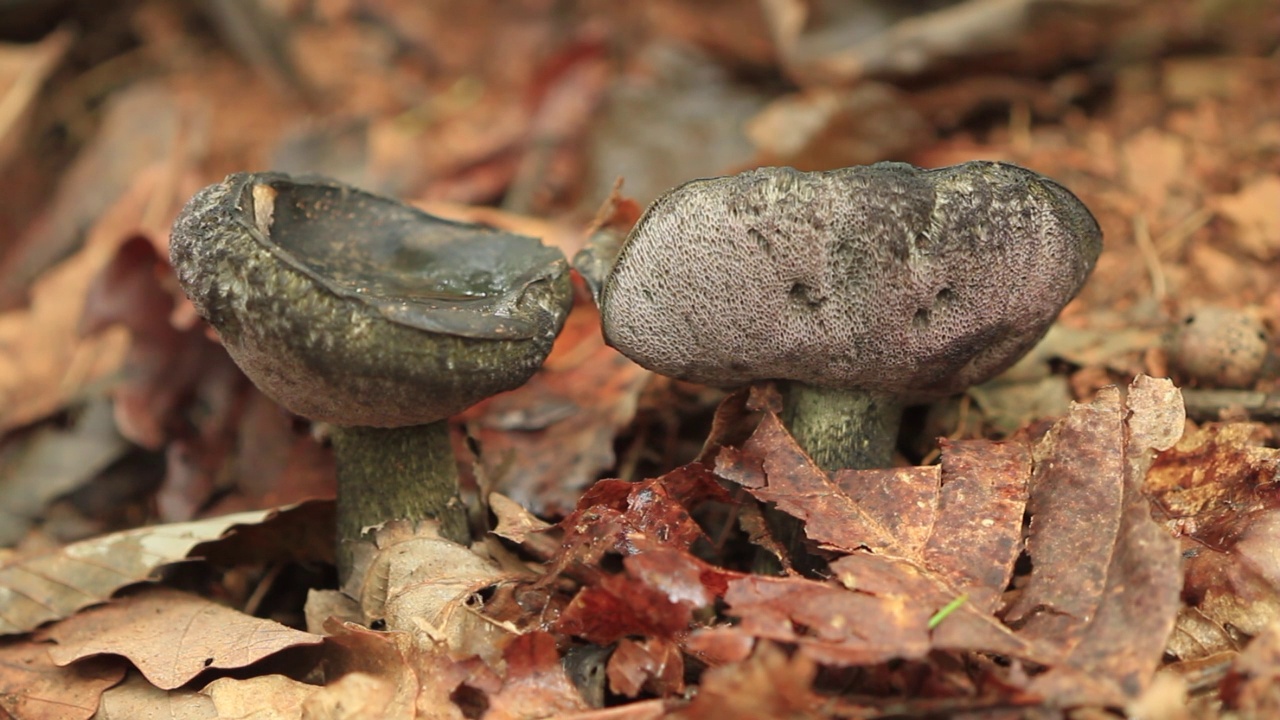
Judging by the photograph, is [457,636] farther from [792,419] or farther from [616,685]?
[792,419]

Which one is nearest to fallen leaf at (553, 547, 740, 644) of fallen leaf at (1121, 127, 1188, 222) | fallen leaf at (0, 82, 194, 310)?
fallen leaf at (1121, 127, 1188, 222)

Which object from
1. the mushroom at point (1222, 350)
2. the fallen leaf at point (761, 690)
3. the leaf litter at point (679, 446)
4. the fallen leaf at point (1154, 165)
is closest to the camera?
the fallen leaf at point (761, 690)

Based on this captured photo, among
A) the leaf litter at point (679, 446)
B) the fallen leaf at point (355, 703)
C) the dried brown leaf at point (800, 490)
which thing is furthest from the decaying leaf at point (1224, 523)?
the fallen leaf at point (355, 703)

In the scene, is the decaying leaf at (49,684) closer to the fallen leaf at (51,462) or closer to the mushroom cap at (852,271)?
the fallen leaf at (51,462)

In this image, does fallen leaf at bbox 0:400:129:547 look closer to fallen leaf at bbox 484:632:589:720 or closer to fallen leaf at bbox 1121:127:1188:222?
fallen leaf at bbox 484:632:589:720

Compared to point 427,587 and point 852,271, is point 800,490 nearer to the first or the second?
point 852,271

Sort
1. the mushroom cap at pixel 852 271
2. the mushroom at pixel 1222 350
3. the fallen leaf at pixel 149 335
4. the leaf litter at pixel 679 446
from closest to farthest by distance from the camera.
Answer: the leaf litter at pixel 679 446 < the mushroom cap at pixel 852 271 < the mushroom at pixel 1222 350 < the fallen leaf at pixel 149 335

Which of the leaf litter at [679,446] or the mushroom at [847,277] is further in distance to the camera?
the mushroom at [847,277]
